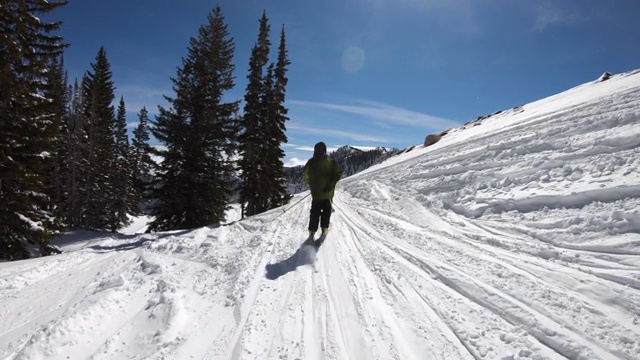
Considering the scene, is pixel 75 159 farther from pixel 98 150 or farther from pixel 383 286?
pixel 383 286

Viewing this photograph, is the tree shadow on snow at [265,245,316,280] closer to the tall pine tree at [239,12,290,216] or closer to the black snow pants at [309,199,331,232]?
the black snow pants at [309,199,331,232]

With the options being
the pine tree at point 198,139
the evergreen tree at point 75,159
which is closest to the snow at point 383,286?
the pine tree at point 198,139

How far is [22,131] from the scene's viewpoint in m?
10.3

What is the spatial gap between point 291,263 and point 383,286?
1669 mm

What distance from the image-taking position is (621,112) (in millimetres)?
9492

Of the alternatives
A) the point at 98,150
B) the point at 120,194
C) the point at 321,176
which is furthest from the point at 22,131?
the point at 120,194

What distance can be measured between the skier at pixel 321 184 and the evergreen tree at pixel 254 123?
16326 millimetres

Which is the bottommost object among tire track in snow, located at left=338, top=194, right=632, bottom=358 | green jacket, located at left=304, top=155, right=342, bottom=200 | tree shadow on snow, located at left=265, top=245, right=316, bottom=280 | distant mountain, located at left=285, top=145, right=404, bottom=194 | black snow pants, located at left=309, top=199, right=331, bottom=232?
tire track in snow, located at left=338, top=194, right=632, bottom=358

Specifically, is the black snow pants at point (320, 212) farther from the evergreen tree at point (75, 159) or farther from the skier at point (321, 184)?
the evergreen tree at point (75, 159)

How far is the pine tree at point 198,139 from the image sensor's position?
15.3 m

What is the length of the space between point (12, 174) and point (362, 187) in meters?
12.3

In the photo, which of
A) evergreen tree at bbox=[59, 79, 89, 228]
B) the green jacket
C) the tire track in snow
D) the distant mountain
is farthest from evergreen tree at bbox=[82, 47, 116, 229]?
the distant mountain

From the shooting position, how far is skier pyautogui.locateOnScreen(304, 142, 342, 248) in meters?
6.69

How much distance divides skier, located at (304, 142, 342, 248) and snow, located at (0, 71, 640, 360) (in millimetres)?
499
